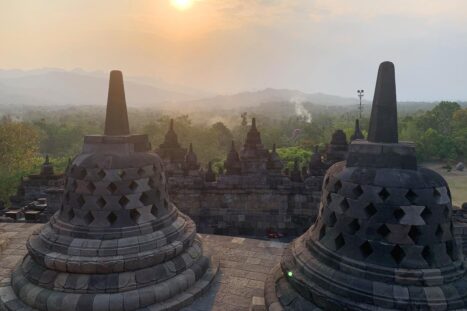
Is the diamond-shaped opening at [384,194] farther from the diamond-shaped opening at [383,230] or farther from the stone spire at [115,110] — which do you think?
the stone spire at [115,110]

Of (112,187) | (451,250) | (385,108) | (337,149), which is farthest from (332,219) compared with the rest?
(337,149)

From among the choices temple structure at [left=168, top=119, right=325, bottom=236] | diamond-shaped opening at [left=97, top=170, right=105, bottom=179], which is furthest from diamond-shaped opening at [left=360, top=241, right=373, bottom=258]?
temple structure at [left=168, top=119, right=325, bottom=236]

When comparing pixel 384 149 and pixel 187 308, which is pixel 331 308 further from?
pixel 187 308

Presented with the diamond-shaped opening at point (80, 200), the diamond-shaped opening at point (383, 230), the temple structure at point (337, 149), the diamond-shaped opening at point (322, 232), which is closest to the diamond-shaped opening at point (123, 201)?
the diamond-shaped opening at point (80, 200)

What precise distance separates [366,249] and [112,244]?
15.8 feet

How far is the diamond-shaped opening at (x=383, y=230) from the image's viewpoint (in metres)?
4.89

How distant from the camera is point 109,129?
→ 7574 mm

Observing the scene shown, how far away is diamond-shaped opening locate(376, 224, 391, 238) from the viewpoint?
193 inches

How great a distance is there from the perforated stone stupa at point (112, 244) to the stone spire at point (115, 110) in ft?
0.07

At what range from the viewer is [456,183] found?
140ft

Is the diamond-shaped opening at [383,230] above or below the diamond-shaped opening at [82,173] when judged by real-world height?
below

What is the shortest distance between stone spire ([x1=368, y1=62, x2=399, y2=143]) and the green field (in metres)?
32.8

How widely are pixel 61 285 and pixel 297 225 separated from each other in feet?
34.0

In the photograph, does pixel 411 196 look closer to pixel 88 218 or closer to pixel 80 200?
pixel 88 218
